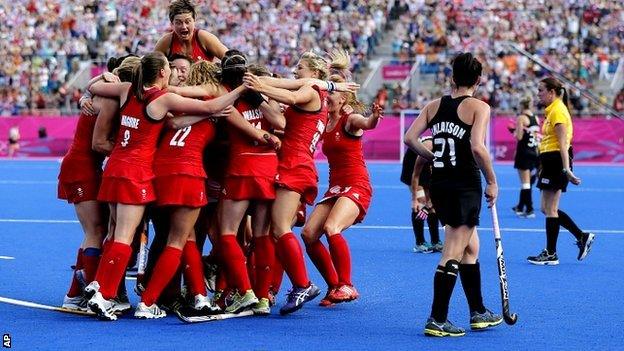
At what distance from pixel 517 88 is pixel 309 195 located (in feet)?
87.5

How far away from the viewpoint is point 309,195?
9.46 m

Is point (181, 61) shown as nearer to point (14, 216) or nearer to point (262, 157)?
point (262, 157)

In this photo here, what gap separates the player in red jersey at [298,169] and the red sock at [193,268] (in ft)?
2.05

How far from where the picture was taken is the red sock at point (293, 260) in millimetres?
9016

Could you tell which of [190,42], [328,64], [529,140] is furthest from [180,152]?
[529,140]

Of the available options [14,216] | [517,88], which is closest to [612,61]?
[517,88]

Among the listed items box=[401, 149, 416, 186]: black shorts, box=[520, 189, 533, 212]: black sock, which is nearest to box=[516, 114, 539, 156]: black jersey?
box=[520, 189, 533, 212]: black sock

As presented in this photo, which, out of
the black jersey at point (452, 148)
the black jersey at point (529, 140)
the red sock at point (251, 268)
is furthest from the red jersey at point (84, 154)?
the black jersey at point (529, 140)

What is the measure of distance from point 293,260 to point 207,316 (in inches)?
30.6

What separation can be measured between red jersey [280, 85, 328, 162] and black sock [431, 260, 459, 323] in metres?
1.70

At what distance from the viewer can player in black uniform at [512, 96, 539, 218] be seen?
18781 millimetres

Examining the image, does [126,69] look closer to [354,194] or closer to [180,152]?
[180,152]

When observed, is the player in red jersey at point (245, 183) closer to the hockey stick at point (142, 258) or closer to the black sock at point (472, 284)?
the hockey stick at point (142, 258)

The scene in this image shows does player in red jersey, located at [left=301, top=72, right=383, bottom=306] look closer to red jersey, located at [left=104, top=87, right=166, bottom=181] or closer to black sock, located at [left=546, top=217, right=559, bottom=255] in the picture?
red jersey, located at [left=104, top=87, right=166, bottom=181]
